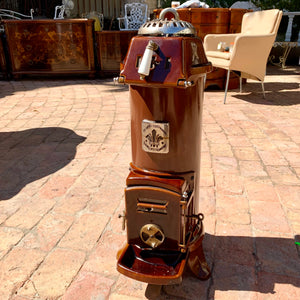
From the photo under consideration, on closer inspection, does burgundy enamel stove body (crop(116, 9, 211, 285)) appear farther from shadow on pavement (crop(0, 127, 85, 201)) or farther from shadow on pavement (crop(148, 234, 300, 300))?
shadow on pavement (crop(0, 127, 85, 201))

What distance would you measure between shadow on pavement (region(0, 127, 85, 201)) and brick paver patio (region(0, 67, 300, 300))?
1 centimetres

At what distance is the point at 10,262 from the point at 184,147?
3.91 feet

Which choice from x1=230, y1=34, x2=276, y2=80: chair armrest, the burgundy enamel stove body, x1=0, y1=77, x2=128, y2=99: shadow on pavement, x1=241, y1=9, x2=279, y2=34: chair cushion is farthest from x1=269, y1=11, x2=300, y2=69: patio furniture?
the burgundy enamel stove body

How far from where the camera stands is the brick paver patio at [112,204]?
1.63 metres

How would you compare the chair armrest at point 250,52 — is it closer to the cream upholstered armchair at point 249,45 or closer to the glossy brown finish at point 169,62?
the cream upholstered armchair at point 249,45

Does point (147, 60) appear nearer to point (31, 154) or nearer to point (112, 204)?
point (112, 204)

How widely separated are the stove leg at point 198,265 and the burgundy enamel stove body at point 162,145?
8 cm

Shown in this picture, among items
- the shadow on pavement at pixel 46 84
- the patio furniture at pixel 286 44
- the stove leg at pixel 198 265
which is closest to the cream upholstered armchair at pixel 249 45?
the shadow on pavement at pixel 46 84

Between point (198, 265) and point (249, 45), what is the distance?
13.0ft

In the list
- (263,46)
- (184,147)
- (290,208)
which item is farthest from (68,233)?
(263,46)

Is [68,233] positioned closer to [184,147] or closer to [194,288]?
[194,288]

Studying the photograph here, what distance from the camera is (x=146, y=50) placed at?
4.10ft

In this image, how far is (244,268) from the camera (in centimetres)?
171

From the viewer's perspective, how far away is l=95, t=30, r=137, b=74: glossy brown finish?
6.91m
